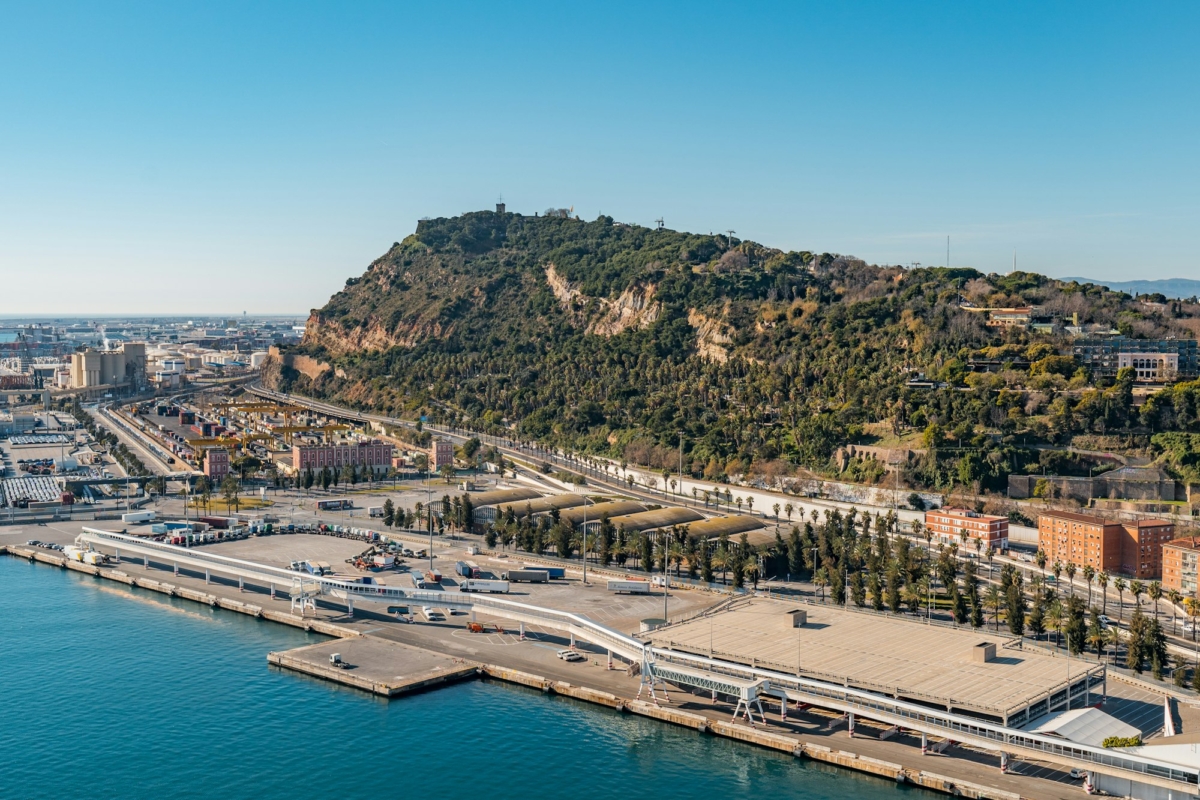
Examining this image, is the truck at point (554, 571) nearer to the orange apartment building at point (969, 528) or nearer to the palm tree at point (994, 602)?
the palm tree at point (994, 602)

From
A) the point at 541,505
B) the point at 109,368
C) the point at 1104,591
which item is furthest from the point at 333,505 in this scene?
the point at 109,368

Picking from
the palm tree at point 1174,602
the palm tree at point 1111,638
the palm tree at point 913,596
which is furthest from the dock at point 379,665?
the palm tree at point 1174,602

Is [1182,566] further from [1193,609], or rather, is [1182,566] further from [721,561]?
[721,561]

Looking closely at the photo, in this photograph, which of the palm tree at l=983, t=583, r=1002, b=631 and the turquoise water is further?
the palm tree at l=983, t=583, r=1002, b=631

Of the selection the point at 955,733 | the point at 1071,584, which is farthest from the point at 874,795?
the point at 1071,584

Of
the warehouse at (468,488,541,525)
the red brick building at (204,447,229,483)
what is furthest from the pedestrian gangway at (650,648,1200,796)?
the red brick building at (204,447,229,483)

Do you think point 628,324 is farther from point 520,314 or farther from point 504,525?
A: point 504,525

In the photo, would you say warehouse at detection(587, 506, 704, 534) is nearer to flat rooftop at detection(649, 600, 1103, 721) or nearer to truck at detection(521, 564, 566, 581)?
truck at detection(521, 564, 566, 581)

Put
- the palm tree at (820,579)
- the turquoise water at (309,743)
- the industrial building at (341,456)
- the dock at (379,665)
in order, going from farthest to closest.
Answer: the industrial building at (341,456) < the palm tree at (820,579) < the dock at (379,665) < the turquoise water at (309,743)
